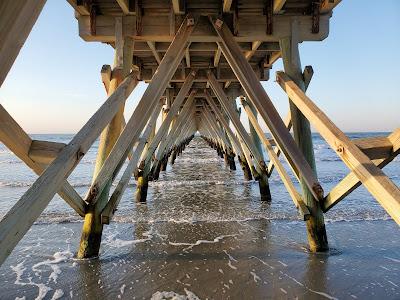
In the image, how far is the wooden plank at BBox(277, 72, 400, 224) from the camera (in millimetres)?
2266

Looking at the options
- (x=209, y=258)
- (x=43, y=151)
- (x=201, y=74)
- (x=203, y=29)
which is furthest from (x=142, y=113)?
(x=201, y=74)

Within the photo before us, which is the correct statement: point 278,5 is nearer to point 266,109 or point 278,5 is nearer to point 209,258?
point 266,109

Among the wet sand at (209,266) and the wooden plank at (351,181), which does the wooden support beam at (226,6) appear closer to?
the wooden plank at (351,181)

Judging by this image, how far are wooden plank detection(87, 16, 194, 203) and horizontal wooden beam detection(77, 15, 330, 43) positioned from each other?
0.30m

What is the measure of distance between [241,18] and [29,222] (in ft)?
12.9

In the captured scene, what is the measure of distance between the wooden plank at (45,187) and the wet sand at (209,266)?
128cm

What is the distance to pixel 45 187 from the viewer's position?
2316mm

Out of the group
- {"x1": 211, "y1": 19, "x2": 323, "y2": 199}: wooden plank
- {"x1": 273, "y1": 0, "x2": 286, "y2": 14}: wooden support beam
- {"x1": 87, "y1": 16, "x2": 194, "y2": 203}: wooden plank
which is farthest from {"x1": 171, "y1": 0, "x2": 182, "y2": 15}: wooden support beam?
{"x1": 273, "y1": 0, "x2": 286, "y2": 14}: wooden support beam

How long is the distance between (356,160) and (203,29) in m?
3.07

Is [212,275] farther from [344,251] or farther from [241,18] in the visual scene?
[241,18]

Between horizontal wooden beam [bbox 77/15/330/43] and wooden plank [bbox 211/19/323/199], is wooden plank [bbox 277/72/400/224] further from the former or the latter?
horizontal wooden beam [bbox 77/15/330/43]

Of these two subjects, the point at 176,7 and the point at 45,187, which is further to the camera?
the point at 176,7

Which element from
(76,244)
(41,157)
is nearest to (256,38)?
(41,157)

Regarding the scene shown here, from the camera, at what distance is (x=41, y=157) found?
110 inches
